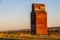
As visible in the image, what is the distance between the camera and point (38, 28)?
14109mm

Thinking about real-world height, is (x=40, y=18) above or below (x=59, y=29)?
above

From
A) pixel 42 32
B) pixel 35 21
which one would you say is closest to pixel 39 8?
pixel 35 21

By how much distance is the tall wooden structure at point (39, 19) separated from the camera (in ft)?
46.1

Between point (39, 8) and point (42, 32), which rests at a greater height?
point (39, 8)

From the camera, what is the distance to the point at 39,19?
14.1 m

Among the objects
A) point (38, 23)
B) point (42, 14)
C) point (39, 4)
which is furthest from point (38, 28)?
point (39, 4)

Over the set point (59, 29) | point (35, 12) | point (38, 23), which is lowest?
point (59, 29)

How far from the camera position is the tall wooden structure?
14047 millimetres

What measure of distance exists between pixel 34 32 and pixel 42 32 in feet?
2.47

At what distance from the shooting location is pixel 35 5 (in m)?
14.4

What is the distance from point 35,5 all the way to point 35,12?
72cm

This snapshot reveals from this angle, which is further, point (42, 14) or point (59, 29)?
point (59, 29)

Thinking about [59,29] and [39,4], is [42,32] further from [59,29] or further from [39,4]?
[59,29]

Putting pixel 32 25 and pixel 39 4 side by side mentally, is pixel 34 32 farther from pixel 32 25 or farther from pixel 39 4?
pixel 39 4
